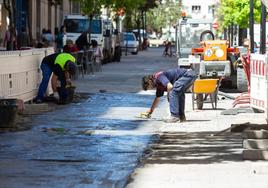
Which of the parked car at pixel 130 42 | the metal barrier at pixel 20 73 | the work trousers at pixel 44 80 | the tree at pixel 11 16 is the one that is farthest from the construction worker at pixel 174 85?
the parked car at pixel 130 42

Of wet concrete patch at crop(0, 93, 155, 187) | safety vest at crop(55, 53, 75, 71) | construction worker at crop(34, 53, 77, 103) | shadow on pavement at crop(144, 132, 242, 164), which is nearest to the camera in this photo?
wet concrete patch at crop(0, 93, 155, 187)

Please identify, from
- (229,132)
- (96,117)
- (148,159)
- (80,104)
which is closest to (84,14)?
(80,104)

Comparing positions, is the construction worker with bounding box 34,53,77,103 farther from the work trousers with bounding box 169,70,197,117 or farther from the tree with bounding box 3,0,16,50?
the work trousers with bounding box 169,70,197,117

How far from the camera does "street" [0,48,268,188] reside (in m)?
10.4

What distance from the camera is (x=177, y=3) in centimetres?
13825

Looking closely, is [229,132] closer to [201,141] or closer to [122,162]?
[201,141]

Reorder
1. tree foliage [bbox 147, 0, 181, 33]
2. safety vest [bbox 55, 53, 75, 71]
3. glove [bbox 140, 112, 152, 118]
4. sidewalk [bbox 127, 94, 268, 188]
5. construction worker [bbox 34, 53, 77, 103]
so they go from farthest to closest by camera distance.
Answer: tree foliage [bbox 147, 0, 181, 33], safety vest [bbox 55, 53, 75, 71], construction worker [bbox 34, 53, 77, 103], glove [bbox 140, 112, 152, 118], sidewalk [bbox 127, 94, 268, 188]

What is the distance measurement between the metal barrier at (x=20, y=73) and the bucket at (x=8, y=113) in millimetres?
2516

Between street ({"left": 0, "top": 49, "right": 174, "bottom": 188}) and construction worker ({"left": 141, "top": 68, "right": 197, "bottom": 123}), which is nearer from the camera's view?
street ({"left": 0, "top": 49, "right": 174, "bottom": 188})

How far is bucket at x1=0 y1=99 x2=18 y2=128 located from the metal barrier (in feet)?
8.26

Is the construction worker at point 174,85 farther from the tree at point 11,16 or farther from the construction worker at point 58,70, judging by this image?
the tree at point 11,16

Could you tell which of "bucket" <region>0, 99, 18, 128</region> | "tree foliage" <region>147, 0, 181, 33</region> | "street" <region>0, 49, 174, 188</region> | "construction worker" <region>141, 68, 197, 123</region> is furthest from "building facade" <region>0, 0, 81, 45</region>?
"tree foliage" <region>147, 0, 181, 33</region>

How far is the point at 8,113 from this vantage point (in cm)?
1573

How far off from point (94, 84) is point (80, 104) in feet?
27.7
